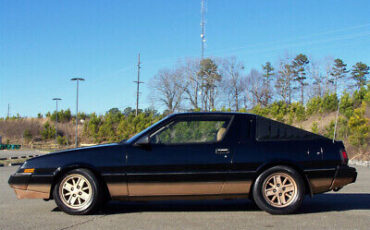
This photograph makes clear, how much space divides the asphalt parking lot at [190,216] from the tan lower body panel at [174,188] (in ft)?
1.07

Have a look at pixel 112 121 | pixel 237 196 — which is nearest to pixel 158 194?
pixel 237 196

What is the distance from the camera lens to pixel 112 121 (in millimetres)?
47719

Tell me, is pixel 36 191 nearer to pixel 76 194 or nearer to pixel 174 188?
pixel 76 194

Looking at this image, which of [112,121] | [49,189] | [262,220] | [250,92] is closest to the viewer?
[262,220]

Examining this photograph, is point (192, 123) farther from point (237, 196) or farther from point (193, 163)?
point (237, 196)

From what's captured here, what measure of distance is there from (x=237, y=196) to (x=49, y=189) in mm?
2716

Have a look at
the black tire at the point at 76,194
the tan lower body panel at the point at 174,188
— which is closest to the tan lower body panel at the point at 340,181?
the tan lower body panel at the point at 174,188

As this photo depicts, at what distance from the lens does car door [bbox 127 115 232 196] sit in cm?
564

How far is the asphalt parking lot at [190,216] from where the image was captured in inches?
201

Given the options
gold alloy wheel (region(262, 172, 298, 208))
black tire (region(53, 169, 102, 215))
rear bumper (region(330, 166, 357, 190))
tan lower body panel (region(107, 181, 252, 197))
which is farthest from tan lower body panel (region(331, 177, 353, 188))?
black tire (region(53, 169, 102, 215))

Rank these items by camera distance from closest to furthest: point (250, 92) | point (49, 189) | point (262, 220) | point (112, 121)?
point (262, 220), point (49, 189), point (112, 121), point (250, 92)

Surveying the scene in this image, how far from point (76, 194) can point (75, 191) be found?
45 millimetres

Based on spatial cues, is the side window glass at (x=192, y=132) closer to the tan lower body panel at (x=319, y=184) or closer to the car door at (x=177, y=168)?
the car door at (x=177, y=168)

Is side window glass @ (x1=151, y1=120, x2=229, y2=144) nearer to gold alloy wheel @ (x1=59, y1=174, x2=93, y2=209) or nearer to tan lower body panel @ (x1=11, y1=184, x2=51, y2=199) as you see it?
gold alloy wheel @ (x1=59, y1=174, x2=93, y2=209)
